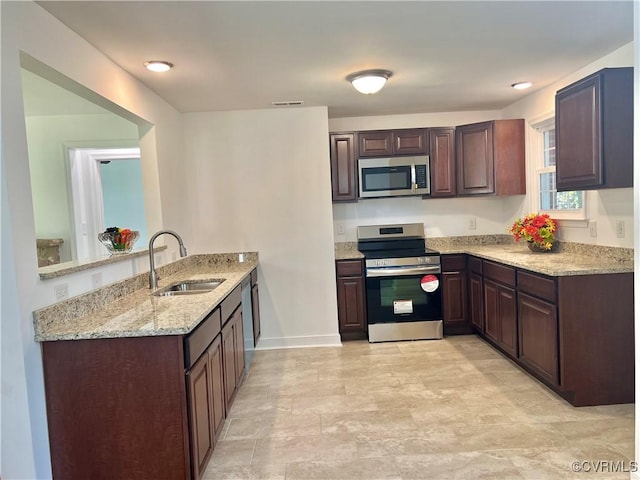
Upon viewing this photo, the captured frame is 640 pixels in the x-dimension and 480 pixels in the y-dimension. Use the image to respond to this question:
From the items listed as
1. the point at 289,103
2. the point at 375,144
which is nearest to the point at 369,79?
the point at 289,103

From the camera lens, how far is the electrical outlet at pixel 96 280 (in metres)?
2.24

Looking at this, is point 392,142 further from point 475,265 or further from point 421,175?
point 475,265

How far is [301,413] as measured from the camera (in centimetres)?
272

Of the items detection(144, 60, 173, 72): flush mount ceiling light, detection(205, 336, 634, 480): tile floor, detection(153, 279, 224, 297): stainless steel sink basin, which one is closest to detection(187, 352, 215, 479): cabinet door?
detection(205, 336, 634, 480): tile floor

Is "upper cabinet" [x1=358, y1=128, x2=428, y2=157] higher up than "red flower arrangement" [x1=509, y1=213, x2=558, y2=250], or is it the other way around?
"upper cabinet" [x1=358, y1=128, x2=428, y2=157]

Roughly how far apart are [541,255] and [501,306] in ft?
1.75

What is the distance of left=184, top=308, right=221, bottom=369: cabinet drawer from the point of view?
1.85m

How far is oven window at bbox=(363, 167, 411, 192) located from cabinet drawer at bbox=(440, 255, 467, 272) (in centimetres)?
88

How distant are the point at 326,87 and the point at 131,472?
2876 millimetres

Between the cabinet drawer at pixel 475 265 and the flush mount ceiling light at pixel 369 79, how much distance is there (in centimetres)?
191

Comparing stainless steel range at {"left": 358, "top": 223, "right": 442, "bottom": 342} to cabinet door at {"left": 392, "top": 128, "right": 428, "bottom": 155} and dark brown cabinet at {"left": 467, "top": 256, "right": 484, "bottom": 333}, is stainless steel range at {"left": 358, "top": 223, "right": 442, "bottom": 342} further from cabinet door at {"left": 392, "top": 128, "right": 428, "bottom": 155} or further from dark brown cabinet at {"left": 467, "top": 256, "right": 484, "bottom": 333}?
cabinet door at {"left": 392, "top": 128, "right": 428, "bottom": 155}

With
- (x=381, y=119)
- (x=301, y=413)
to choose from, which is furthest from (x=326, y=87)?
(x=301, y=413)

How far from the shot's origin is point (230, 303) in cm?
273

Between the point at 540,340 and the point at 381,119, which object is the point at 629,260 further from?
the point at 381,119
